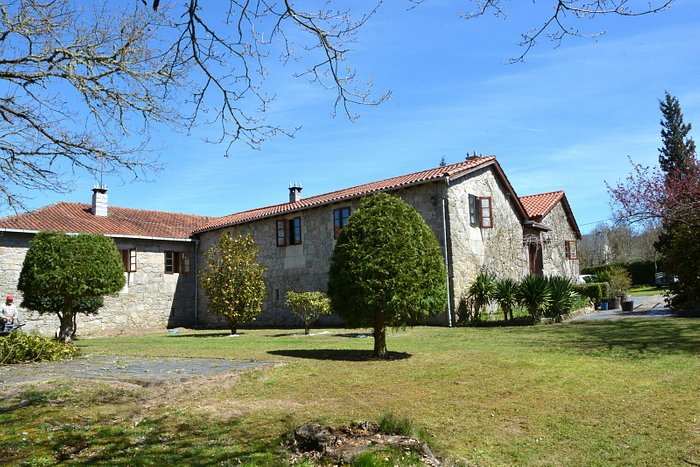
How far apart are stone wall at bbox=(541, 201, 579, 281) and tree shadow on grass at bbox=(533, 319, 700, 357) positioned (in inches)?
381

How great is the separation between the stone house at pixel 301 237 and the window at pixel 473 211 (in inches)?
1.4

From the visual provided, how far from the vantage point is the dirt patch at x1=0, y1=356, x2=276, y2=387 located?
24.2 feet

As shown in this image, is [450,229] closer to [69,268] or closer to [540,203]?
[540,203]

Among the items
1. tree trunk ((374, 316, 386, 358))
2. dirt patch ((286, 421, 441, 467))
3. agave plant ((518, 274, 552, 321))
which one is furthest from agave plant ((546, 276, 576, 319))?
dirt patch ((286, 421, 441, 467))

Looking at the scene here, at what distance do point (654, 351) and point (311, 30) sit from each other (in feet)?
26.2

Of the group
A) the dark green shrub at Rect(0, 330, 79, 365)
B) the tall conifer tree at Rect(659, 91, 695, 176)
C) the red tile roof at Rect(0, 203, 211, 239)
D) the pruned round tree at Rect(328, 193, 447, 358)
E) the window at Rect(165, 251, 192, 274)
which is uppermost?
the tall conifer tree at Rect(659, 91, 695, 176)

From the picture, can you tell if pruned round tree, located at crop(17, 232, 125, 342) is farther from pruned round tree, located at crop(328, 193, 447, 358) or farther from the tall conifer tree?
the tall conifer tree

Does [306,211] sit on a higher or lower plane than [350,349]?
higher

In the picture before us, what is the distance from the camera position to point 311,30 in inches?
199

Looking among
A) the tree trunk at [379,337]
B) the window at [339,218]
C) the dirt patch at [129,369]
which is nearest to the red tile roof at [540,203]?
the window at [339,218]

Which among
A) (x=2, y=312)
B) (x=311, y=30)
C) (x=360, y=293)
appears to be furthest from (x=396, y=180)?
(x=311, y=30)

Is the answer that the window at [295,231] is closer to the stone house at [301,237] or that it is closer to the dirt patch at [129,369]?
the stone house at [301,237]

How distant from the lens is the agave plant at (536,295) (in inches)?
611

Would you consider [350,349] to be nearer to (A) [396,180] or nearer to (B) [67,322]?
(B) [67,322]
